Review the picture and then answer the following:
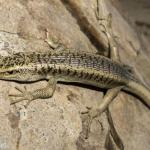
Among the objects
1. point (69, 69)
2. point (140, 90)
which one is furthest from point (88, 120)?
point (140, 90)

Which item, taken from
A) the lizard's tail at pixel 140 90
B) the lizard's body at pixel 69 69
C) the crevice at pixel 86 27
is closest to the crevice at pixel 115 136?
the lizard's body at pixel 69 69

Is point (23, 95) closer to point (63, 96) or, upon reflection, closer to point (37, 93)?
point (37, 93)

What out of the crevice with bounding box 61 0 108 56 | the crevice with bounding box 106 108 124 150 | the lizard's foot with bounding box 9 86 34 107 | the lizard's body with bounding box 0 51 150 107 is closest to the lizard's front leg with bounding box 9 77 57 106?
the lizard's foot with bounding box 9 86 34 107

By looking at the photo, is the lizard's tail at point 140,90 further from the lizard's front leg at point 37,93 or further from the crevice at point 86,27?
the lizard's front leg at point 37,93

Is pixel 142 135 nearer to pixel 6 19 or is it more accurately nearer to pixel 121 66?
pixel 121 66

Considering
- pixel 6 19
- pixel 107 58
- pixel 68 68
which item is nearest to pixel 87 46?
pixel 107 58

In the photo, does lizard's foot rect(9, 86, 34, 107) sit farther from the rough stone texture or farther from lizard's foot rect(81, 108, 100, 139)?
lizard's foot rect(81, 108, 100, 139)
